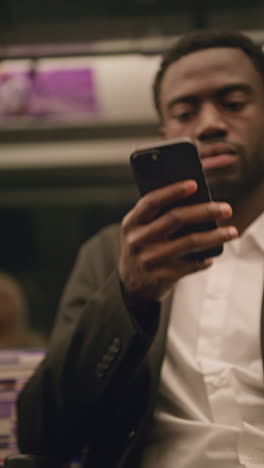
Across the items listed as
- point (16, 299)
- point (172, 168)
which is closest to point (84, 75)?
point (16, 299)

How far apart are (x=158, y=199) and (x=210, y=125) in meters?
0.46

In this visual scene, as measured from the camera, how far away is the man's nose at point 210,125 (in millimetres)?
1261

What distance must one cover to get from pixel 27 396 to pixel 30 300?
5.64ft

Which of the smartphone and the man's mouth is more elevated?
the man's mouth

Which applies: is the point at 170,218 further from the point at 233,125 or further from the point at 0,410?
the point at 0,410

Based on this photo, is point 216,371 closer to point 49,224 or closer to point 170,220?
point 170,220

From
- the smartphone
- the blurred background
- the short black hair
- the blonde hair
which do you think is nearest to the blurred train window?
the blurred background

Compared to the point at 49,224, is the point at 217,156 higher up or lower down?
lower down

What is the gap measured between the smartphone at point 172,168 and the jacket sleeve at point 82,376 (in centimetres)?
21

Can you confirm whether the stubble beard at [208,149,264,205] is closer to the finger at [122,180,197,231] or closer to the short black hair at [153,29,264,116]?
the short black hair at [153,29,264,116]

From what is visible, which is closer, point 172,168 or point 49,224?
point 172,168

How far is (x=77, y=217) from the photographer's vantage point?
2904 millimetres

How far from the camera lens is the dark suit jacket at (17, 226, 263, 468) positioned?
1019 mm

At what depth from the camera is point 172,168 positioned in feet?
2.98
